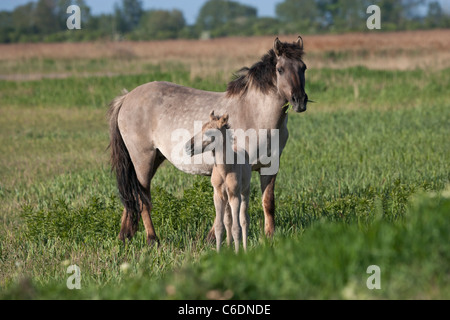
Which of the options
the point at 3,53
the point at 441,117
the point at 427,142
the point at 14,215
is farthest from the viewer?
the point at 3,53

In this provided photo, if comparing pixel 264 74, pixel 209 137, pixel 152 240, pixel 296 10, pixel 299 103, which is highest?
pixel 296 10

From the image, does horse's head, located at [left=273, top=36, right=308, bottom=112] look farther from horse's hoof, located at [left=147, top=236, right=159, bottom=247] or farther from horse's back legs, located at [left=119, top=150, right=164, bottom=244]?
horse's hoof, located at [left=147, top=236, right=159, bottom=247]

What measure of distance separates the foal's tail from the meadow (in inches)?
12.4

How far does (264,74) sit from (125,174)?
8.34ft

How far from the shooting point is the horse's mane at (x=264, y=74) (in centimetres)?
703

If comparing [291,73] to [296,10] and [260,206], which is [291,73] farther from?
[296,10]

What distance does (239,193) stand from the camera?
6.38 meters

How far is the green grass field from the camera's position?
4434mm

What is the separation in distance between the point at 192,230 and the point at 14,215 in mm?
3091

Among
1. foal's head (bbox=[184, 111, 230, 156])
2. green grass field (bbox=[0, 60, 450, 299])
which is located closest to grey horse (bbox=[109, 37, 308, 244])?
green grass field (bbox=[0, 60, 450, 299])

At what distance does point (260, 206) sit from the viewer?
9.00 m

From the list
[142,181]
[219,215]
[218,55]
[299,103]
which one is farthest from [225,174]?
[218,55]

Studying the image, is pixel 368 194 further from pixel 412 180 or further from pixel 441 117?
pixel 441 117
